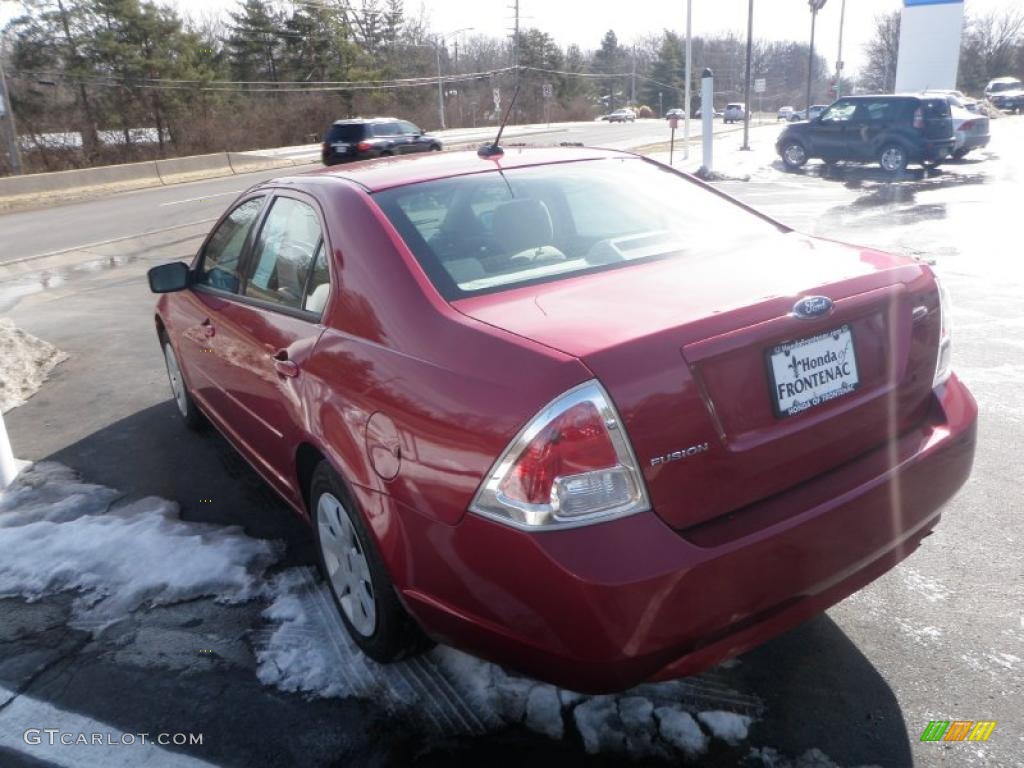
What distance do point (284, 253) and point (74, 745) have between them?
1.94 meters

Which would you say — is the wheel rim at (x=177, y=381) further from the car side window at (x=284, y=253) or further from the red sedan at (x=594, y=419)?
the red sedan at (x=594, y=419)

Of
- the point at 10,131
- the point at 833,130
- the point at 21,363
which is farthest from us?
the point at 10,131

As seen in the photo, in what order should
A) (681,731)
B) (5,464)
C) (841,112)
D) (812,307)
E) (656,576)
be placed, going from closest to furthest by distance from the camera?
(656,576) → (812,307) → (681,731) → (5,464) → (841,112)

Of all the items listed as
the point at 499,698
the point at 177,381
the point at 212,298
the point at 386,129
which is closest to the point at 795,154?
the point at 386,129

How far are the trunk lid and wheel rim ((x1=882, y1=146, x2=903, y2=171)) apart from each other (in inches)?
749

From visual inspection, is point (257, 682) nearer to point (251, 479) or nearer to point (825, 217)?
point (251, 479)

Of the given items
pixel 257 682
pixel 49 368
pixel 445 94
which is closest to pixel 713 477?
pixel 257 682

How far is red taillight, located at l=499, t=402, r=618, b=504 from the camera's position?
205cm

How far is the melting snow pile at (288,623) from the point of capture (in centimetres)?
260

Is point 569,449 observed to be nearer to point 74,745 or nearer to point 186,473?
point 74,745

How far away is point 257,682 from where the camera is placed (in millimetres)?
2934

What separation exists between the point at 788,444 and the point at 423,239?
1369mm

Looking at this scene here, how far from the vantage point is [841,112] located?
2080cm

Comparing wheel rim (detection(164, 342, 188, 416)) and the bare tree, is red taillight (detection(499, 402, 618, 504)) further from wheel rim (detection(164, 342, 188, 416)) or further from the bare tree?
the bare tree
